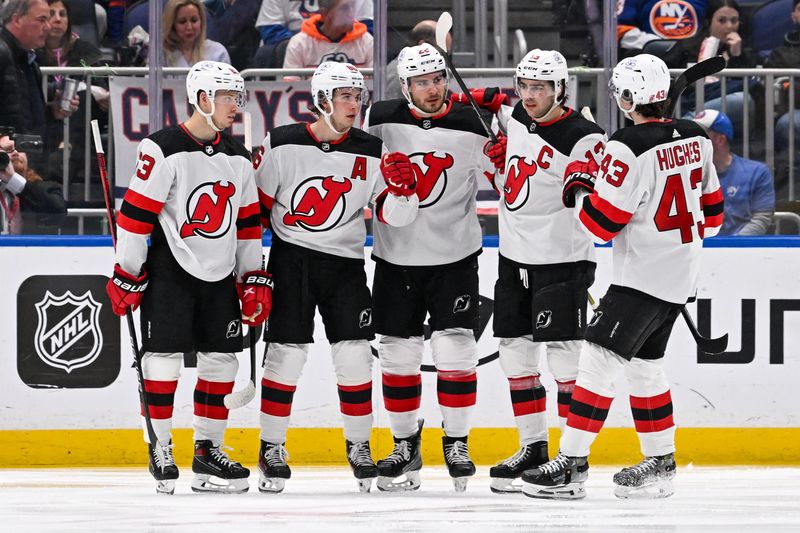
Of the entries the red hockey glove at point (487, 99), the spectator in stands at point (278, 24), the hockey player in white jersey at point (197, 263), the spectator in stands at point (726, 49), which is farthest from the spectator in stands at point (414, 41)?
the hockey player in white jersey at point (197, 263)

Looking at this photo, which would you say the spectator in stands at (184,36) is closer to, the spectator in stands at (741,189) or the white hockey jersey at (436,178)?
the white hockey jersey at (436,178)

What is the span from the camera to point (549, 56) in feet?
13.7

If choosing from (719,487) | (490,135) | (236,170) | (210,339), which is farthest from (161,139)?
(719,487)

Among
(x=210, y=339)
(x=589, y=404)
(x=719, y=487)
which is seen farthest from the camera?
(x=719, y=487)

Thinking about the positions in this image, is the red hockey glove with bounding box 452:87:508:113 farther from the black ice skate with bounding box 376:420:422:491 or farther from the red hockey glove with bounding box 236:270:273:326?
the black ice skate with bounding box 376:420:422:491

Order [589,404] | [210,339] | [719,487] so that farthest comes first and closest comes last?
1. [719,487]
2. [210,339]
3. [589,404]

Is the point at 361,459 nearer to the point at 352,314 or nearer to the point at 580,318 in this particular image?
the point at 352,314

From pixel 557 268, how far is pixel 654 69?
68 cm

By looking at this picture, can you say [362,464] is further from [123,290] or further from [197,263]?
[123,290]

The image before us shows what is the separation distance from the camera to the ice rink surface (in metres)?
3.39


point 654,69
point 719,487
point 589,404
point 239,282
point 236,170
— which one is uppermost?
point 654,69

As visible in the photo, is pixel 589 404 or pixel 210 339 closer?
pixel 589 404

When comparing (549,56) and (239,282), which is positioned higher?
(549,56)

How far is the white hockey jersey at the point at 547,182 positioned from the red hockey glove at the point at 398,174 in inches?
13.3
